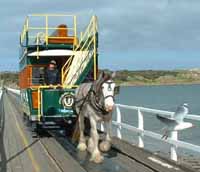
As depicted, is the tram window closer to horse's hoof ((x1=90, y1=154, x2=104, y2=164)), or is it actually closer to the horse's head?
the horse's head

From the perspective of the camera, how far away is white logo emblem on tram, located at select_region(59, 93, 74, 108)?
17011 mm

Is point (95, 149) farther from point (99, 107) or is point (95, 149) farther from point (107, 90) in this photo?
point (107, 90)

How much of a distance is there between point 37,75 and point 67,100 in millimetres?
2133

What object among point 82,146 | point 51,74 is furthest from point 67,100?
point 82,146

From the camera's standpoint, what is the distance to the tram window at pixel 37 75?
1852 cm

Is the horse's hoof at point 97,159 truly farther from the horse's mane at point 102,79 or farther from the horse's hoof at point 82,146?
the horse's hoof at point 82,146

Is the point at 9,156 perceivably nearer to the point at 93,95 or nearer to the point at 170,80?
the point at 93,95

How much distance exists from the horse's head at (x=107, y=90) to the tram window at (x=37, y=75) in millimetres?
6966

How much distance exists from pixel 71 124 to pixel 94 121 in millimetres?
Answer: 5977

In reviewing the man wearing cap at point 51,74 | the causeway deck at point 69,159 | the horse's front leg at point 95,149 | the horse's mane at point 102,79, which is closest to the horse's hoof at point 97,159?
the horse's front leg at point 95,149

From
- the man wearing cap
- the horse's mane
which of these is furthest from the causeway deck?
the man wearing cap

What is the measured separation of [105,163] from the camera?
1170cm

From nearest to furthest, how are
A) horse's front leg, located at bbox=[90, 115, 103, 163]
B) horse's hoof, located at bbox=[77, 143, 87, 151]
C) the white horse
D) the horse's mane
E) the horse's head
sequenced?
the horse's head, the white horse, the horse's mane, horse's front leg, located at bbox=[90, 115, 103, 163], horse's hoof, located at bbox=[77, 143, 87, 151]

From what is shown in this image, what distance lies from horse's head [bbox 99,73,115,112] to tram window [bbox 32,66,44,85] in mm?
6966
